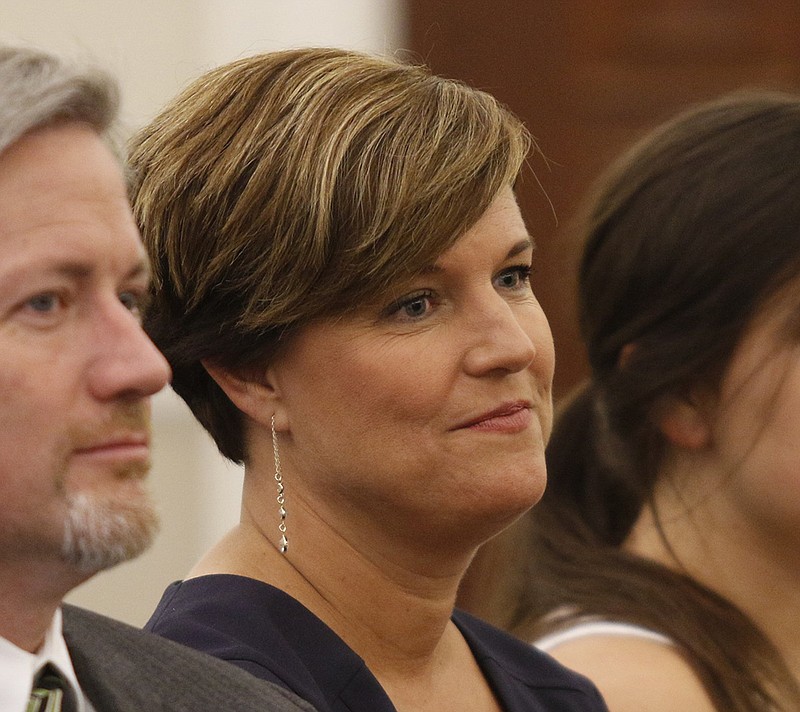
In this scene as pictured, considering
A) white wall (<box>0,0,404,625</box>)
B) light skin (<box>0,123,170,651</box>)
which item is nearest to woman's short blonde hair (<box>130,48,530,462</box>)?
light skin (<box>0,123,170,651</box>)

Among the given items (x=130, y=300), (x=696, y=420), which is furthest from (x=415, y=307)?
(x=696, y=420)

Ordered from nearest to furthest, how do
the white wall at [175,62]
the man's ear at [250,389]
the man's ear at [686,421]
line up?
1. the man's ear at [250,389]
2. the man's ear at [686,421]
3. the white wall at [175,62]

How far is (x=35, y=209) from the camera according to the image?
1.51 m

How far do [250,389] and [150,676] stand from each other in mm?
524

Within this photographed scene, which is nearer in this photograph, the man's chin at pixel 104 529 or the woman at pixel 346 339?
the man's chin at pixel 104 529

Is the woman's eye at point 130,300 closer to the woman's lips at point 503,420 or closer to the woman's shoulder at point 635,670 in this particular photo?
the woman's lips at point 503,420

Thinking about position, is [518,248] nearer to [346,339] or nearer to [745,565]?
[346,339]

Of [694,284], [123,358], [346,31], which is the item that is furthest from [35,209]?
[346,31]

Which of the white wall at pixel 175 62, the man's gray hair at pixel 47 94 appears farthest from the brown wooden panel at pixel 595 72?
the man's gray hair at pixel 47 94

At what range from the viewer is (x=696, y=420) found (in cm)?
281

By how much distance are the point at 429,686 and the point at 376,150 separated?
2.44 feet

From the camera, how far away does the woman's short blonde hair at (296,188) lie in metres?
2.02

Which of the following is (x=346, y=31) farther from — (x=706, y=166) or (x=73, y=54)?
(x=73, y=54)

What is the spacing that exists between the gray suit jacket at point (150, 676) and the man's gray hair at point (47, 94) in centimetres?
54
